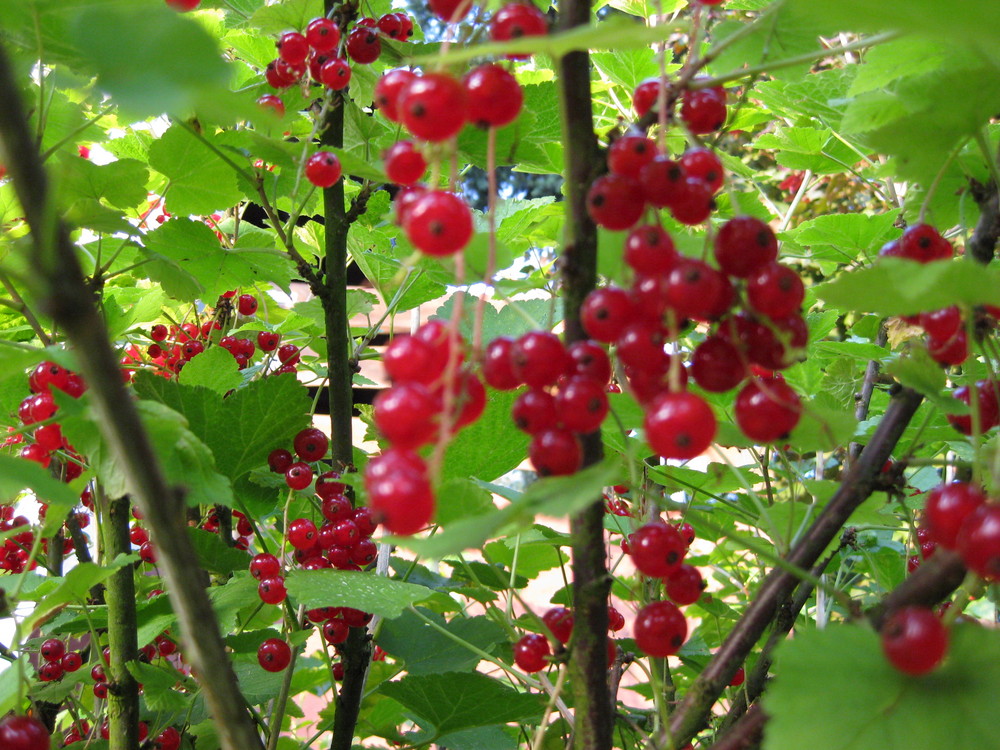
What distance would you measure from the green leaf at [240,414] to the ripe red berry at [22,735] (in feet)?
1.17

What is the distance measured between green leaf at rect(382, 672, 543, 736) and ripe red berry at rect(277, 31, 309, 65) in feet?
2.10

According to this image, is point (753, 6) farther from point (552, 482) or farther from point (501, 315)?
point (552, 482)

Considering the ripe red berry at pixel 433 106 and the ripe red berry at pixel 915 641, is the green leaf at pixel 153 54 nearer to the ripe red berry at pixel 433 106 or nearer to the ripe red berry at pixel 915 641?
the ripe red berry at pixel 433 106

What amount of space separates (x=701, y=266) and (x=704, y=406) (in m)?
0.06

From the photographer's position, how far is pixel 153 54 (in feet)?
1.08

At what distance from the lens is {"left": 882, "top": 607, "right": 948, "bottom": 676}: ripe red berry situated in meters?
0.34

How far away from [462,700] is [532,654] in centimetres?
36

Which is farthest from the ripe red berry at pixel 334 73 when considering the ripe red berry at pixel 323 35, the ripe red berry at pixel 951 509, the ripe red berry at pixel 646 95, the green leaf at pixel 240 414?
the ripe red berry at pixel 951 509

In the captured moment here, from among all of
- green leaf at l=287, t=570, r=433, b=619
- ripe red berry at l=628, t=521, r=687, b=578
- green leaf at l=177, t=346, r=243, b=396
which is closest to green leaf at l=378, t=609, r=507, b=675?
green leaf at l=287, t=570, r=433, b=619

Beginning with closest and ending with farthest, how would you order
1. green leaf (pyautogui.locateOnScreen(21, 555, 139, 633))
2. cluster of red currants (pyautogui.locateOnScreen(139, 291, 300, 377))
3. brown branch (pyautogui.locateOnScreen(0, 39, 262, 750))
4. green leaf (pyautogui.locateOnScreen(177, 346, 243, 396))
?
brown branch (pyautogui.locateOnScreen(0, 39, 262, 750)) → green leaf (pyautogui.locateOnScreen(21, 555, 139, 633)) → green leaf (pyautogui.locateOnScreen(177, 346, 243, 396)) → cluster of red currants (pyautogui.locateOnScreen(139, 291, 300, 377))

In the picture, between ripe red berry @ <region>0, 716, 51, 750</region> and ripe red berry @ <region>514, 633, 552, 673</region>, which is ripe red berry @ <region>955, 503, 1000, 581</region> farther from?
ripe red berry @ <region>0, 716, 51, 750</region>

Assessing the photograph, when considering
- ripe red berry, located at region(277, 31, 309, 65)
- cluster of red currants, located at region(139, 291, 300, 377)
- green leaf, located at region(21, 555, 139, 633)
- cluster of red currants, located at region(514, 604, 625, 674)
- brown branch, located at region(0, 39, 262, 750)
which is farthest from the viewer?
cluster of red currants, located at region(139, 291, 300, 377)

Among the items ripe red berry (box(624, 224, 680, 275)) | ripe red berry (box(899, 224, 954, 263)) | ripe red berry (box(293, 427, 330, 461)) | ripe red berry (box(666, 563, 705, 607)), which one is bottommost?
ripe red berry (box(666, 563, 705, 607))

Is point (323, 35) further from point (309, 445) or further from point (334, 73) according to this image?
point (309, 445)
